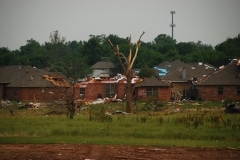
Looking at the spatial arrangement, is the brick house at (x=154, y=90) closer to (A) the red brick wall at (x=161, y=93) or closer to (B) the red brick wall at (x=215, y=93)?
(A) the red brick wall at (x=161, y=93)

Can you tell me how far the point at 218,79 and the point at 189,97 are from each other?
Answer: 4.86 metres

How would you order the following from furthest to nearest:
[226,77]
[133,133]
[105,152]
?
[226,77], [133,133], [105,152]

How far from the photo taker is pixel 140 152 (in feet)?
48.4

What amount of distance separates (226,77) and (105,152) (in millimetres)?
40370

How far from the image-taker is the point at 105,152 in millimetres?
14758

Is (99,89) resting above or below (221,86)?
below

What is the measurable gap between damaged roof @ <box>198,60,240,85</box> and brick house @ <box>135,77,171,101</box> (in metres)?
5.08

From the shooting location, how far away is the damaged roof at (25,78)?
5597cm

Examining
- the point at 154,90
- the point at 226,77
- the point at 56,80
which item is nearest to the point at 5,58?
the point at 56,80

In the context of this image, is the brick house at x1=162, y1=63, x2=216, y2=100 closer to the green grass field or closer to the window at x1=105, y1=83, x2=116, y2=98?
the window at x1=105, y1=83, x2=116, y2=98

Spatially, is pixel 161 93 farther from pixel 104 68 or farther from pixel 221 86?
pixel 104 68

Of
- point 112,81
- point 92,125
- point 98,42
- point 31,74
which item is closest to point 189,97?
point 112,81

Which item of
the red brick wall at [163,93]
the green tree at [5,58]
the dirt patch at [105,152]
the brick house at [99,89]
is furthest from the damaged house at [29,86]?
the dirt patch at [105,152]

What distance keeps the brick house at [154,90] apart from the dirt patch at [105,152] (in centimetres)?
3629
